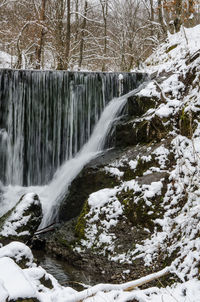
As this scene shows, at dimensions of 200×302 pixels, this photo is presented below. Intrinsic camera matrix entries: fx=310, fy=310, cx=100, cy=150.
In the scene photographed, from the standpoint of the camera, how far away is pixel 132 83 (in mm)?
8406

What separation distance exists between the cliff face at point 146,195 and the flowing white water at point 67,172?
552mm

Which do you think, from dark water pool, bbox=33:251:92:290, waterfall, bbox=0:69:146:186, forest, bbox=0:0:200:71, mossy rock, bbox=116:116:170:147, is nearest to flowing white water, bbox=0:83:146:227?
waterfall, bbox=0:69:146:186

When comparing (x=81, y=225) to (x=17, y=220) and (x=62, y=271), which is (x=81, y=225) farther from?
(x=17, y=220)

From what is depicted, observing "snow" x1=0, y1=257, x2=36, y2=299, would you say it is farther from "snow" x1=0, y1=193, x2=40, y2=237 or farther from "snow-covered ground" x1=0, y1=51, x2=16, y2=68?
"snow-covered ground" x1=0, y1=51, x2=16, y2=68

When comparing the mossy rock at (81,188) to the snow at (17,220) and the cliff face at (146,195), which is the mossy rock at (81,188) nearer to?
the cliff face at (146,195)

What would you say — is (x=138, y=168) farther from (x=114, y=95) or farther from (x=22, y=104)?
(x=22, y=104)

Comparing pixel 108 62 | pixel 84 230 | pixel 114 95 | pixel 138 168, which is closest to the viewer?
pixel 84 230

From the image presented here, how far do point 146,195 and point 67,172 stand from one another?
113 inches

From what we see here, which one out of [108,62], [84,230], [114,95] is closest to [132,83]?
[114,95]

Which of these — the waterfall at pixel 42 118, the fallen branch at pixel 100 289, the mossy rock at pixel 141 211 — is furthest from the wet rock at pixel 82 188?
the fallen branch at pixel 100 289

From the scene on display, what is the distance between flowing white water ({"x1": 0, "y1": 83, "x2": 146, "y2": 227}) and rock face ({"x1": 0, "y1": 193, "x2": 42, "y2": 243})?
1.11 m

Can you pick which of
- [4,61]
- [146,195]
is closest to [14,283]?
[146,195]

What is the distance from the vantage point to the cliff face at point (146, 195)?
4.02 metres

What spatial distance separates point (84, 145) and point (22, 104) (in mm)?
1922
